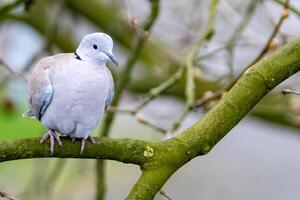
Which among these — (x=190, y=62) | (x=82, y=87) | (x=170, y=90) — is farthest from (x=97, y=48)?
(x=170, y=90)

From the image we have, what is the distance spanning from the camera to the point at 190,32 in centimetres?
275

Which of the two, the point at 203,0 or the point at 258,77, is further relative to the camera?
the point at 203,0

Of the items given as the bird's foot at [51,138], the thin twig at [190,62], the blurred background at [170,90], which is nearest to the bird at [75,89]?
the bird's foot at [51,138]

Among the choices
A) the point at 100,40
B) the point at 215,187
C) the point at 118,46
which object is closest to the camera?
the point at 100,40

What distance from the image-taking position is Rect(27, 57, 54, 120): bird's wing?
1.37 meters

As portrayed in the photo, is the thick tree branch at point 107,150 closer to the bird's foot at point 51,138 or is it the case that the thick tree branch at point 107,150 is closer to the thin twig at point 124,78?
the bird's foot at point 51,138

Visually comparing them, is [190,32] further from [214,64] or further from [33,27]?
[33,27]

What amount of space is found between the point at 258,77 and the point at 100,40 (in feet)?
0.98

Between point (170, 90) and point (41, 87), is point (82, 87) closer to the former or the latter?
point (41, 87)

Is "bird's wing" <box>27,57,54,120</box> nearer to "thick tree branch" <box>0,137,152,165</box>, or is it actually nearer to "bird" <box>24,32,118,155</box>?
"bird" <box>24,32,118,155</box>

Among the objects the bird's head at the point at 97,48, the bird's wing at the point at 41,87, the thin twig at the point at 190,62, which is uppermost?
the thin twig at the point at 190,62

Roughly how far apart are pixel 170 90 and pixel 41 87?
1405mm

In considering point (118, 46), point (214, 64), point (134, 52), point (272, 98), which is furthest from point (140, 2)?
point (134, 52)

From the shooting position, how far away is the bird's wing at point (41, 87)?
1365mm
